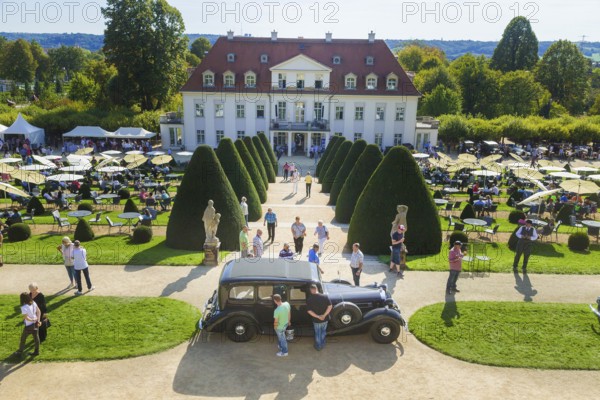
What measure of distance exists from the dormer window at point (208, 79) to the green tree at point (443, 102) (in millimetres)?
34208

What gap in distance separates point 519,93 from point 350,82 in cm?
3503

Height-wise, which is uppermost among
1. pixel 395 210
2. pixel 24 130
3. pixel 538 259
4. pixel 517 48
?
pixel 517 48

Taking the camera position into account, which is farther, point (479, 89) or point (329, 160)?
point (479, 89)

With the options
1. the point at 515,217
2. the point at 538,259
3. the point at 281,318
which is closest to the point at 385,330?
the point at 281,318

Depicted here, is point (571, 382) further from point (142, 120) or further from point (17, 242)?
point (142, 120)

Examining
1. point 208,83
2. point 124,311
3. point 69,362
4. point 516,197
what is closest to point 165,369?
point 69,362

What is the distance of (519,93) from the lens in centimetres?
7338

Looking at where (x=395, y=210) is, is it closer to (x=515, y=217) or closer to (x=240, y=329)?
(x=240, y=329)

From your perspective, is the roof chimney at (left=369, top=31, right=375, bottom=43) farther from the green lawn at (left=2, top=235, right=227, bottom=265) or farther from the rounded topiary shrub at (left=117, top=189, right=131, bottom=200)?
the green lawn at (left=2, top=235, right=227, bottom=265)

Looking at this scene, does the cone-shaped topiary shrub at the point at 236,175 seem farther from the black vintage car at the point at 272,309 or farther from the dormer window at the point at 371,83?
the dormer window at the point at 371,83

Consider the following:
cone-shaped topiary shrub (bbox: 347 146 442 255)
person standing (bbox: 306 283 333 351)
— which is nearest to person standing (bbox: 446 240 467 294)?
cone-shaped topiary shrub (bbox: 347 146 442 255)

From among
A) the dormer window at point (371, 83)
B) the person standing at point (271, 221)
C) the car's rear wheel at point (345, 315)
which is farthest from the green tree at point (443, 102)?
the car's rear wheel at point (345, 315)

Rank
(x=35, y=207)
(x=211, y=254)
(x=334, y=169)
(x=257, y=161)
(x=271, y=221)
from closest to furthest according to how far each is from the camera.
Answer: (x=211, y=254)
(x=271, y=221)
(x=35, y=207)
(x=257, y=161)
(x=334, y=169)

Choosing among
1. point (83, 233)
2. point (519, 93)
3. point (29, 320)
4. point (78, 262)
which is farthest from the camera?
point (519, 93)
